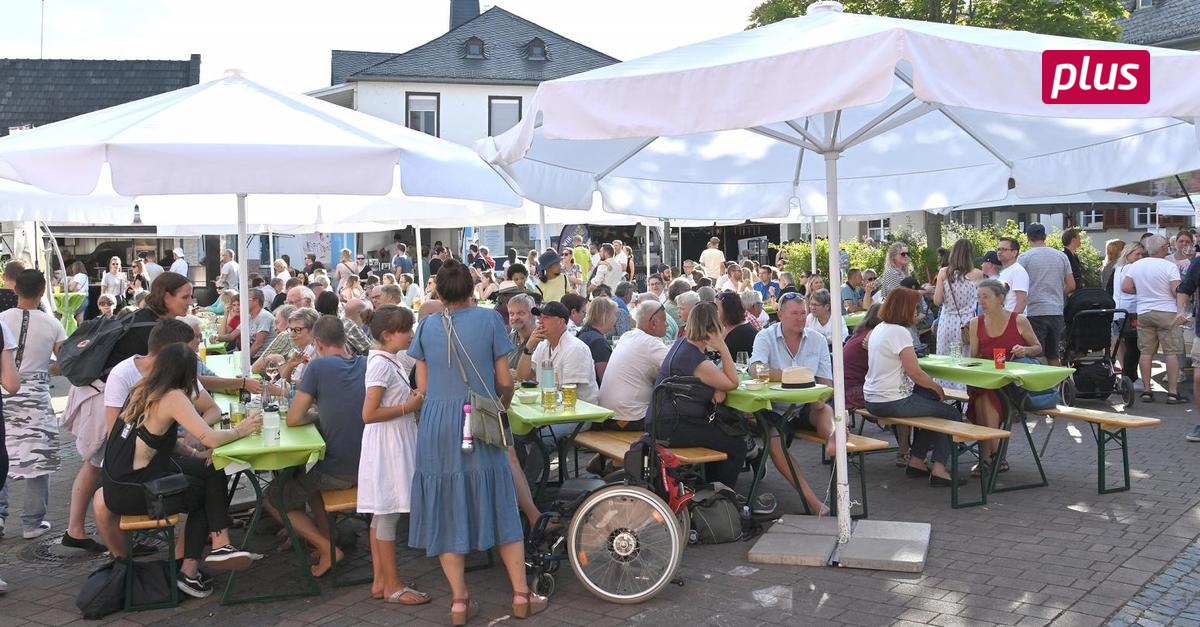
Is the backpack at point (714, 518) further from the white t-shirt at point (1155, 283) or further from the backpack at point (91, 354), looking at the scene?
the white t-shirt at point (1155, 283)

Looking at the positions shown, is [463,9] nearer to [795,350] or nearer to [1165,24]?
[1165,24]

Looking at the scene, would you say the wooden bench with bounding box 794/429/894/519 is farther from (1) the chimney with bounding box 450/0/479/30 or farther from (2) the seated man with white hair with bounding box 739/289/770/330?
(1) the chimney with bounding box 450/0/479/30

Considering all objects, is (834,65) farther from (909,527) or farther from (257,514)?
(257,514)

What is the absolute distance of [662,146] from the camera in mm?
8141

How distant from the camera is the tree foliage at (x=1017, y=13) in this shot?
25516mm

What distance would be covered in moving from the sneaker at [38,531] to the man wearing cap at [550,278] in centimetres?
616

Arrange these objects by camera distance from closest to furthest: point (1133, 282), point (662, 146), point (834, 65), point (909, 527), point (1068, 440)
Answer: point (834, 65) → point (909, 527) → point (662, 146) → point (1068, 440) → point (1133, 282)

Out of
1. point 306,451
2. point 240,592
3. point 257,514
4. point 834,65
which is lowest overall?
point 240,592

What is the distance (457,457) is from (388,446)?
475 millimetres

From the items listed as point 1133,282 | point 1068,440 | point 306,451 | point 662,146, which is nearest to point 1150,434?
point 1068,440

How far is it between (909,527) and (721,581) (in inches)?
50.6

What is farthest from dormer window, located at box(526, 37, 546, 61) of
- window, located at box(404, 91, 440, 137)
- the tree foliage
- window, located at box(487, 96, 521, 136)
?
the tree foliage

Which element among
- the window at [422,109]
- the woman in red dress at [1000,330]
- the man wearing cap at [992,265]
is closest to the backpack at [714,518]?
the woman in red dress at [1000,330]

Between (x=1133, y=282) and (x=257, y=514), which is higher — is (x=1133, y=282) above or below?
above
